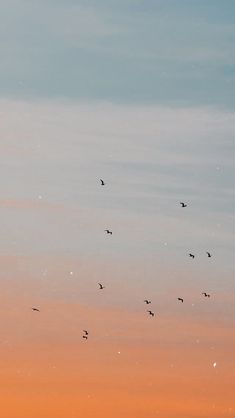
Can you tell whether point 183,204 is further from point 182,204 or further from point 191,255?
point 191,255

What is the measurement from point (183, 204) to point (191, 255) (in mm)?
28125

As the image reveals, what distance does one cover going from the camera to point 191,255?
124312mm

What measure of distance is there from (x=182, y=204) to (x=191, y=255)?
93.4 feet

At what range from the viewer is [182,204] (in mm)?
115875

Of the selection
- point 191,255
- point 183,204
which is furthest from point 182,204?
point 191,255

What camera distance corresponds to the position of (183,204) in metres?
117

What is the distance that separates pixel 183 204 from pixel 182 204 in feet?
3.16

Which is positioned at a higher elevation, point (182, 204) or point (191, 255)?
point (182, 204)

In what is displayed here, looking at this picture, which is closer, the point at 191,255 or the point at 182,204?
the point at 182,204

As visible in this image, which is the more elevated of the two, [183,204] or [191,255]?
[183,204]

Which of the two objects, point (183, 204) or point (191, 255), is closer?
point (183, 204)
